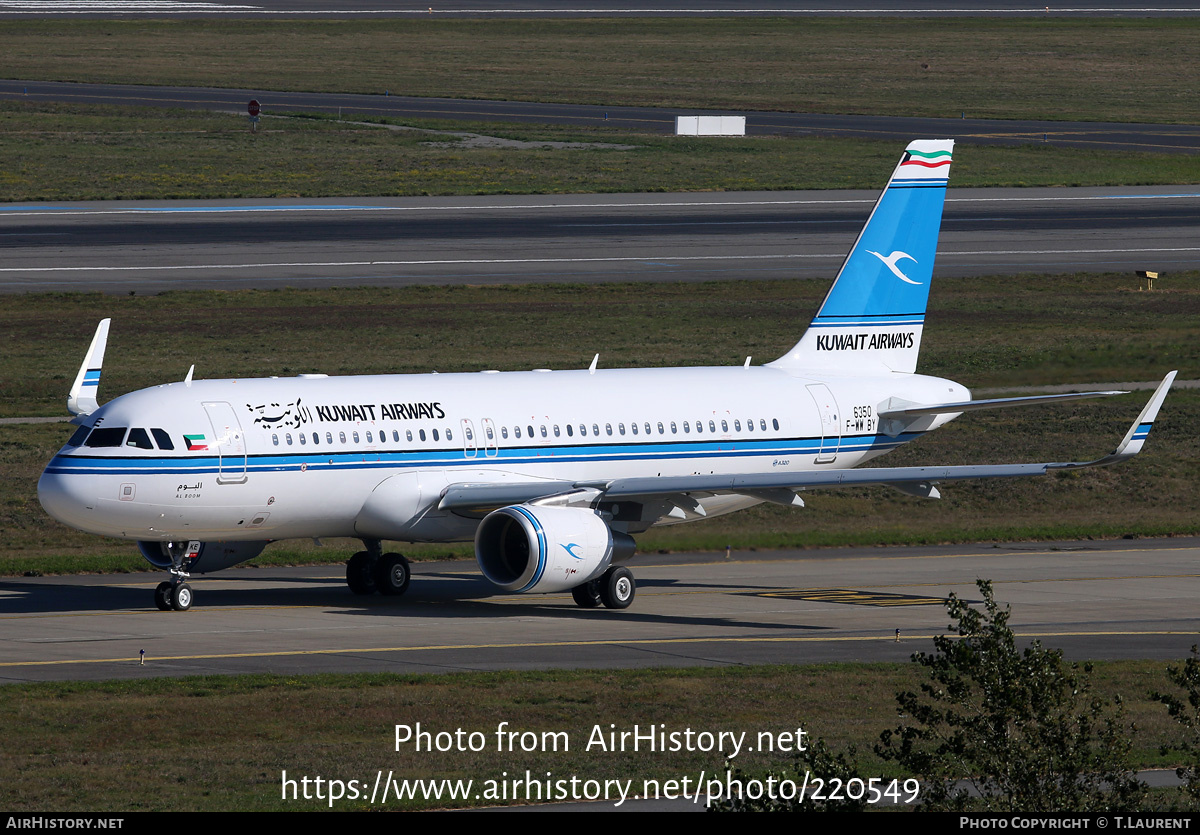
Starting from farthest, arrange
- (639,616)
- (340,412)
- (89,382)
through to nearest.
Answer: (89,382), (639,616), (340,412)

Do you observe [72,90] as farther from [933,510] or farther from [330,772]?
[330,772]

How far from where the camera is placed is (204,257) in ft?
275

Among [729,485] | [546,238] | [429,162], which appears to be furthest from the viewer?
[429,162]

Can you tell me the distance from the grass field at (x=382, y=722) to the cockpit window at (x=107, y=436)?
765 centimetres

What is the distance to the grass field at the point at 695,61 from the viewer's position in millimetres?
153250

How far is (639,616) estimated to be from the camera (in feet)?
122

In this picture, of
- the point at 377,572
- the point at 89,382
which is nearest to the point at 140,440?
the point at 89,382

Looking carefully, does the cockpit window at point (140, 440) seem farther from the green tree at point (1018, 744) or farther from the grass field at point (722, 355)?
the green tree at point (1018, 744)

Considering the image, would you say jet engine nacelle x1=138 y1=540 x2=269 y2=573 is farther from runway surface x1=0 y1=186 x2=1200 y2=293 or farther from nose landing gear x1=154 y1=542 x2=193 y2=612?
runway surface x1=0 y1=186 x2=1200 y2=293

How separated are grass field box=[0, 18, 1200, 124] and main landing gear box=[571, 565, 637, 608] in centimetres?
10990

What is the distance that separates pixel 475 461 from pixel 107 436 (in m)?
7.39

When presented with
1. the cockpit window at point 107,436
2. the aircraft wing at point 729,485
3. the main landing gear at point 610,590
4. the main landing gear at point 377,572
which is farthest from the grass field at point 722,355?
the cockpit window at point 107,436

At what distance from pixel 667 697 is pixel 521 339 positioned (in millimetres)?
40197

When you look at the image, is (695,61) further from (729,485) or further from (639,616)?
(639,616)
